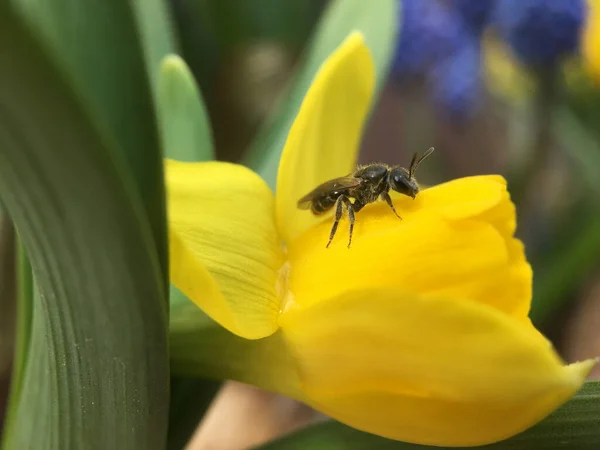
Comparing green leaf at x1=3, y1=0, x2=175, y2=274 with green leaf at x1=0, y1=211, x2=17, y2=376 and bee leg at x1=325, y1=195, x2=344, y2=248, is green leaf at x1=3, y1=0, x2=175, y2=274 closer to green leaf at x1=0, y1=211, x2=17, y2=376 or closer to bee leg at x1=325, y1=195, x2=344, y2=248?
bee leg at x1=325, y1=195, x2=344, y2=248

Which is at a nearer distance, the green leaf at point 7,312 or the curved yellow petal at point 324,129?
the curved yellow petal at point 324,129

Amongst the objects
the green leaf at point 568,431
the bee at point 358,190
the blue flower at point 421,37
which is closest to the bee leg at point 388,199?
the bee at point 358,190

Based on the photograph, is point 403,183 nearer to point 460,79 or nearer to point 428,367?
point 428,367

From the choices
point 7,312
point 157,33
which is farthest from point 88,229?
point 7,312

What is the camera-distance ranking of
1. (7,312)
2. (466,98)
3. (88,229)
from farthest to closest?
(466,98) → (7,312) → (88,229)

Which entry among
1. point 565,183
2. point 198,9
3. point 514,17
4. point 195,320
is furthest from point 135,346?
point 565,183

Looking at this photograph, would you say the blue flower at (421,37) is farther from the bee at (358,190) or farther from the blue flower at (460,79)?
the bee at (358,190)
